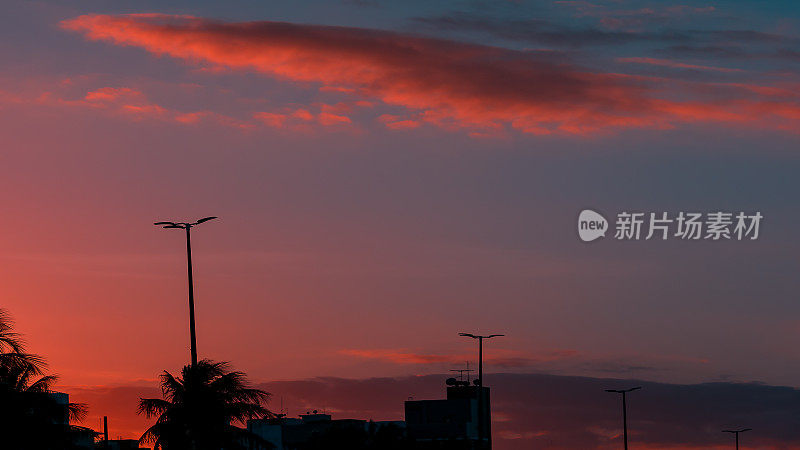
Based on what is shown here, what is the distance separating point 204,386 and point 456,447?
53.5 m

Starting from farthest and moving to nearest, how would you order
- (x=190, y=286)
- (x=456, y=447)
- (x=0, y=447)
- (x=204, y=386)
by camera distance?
(x=456, y=447) < (x=190, y=286) < (x=204, y=386) < (x=0, y=447)

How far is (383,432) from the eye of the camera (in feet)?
311

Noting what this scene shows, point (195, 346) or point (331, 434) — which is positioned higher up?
point (195, 346)

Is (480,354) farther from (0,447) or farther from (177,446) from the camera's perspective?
(0,447)

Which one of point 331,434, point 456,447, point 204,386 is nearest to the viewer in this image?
point 204,386

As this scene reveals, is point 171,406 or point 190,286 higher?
point 190,286

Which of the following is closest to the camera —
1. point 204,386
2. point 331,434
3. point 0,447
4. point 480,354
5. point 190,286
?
point 0,447

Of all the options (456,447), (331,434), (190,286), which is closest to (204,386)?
(190,286)

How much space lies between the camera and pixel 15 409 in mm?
46625

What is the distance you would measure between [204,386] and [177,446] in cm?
303

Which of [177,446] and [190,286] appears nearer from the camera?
[177,446]

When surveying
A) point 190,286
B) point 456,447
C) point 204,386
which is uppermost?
point 190,286

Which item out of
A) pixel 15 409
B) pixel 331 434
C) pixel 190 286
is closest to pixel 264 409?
pixel 190 286

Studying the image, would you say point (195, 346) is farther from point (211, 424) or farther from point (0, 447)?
point (0, 447)
